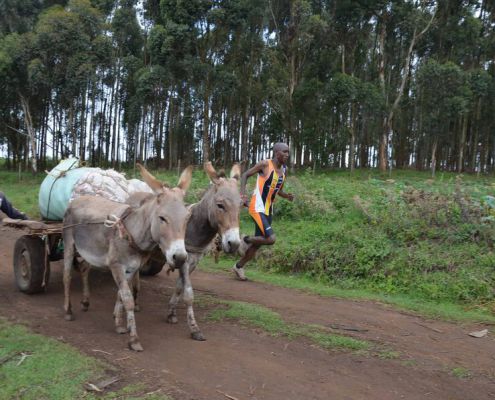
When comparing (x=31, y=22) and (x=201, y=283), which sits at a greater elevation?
(x=31, y=22)

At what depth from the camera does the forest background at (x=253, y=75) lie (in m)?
24.5

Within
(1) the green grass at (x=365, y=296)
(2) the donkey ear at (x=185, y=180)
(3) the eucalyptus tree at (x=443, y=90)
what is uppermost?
(3) the eucalyptus tree at (x=443, y=90)

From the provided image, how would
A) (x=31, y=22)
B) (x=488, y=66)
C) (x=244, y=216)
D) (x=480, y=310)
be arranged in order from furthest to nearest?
(x=488, y=66)
(x=31, y=22)
(x=244, y=216)
(x=480, y=310)

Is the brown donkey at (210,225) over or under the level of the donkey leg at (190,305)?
over

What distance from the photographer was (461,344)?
5.31m

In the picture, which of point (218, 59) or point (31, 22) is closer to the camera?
point (218, 59)

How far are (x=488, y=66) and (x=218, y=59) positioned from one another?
1954 cm

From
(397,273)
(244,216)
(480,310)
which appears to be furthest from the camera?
(244,216)

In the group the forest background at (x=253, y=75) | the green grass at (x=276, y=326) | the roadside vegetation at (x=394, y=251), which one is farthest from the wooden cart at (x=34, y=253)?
A: the forest background at (x=253, y=75)

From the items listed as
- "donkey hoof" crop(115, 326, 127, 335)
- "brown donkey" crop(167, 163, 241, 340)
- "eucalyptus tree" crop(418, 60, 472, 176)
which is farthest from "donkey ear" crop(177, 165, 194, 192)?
"eucalyptus tree" crop(418, 60, 472, 176)

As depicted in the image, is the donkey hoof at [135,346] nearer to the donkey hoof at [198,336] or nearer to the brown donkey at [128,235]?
the brown donkey at [128,235]

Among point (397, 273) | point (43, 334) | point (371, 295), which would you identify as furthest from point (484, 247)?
point (43, 334)

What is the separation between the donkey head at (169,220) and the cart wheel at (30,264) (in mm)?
2942

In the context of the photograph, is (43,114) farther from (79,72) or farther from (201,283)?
(201,283)
